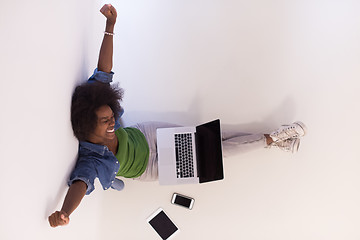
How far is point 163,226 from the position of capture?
6.77 ft

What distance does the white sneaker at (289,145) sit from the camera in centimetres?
199

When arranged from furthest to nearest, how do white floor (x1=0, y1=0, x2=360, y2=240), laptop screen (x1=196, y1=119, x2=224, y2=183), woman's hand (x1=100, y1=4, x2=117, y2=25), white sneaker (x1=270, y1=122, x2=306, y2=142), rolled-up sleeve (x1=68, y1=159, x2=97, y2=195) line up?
white floor (x1=0, y1=0, x2=360, y2=240) → white sneaker (x1=270, y1=122, x2=306, y2=142) → laptop screen (x1=196, y1=119, x2=224, y2=183) → woman's hand (x1=100, y1=4, x2=117, y2=25) → rolled-up sleeve (x1=68, y1=159, x2=97, y2=195)

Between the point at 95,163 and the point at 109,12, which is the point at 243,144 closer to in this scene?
the point at 95,163

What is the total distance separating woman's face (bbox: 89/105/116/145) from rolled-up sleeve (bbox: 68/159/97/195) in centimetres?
10

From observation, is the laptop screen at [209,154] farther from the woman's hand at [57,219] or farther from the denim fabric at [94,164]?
the woman's hand at [57,219]

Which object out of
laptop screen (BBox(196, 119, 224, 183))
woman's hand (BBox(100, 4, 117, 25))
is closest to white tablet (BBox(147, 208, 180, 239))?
laptop screen (BBox(196, 119, 224, 183))

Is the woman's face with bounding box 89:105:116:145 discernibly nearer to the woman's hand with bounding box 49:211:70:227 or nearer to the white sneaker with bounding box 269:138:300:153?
the woman's hand with bounding box 49:211:70:227

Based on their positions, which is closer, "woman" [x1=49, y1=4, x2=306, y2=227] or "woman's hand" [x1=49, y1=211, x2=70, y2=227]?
"woman's hand" [x1=49, y1=211, x2=70, y2=227]

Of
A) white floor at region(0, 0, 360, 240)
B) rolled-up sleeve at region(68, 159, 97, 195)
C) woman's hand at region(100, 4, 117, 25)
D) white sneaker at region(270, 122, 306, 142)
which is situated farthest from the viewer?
white floor at region(0, 0, 360, 240)

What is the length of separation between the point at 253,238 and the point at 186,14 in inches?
56.0

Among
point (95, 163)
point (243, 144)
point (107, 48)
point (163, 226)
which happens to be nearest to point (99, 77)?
point (107, 48)

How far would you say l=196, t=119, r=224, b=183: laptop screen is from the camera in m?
1.79

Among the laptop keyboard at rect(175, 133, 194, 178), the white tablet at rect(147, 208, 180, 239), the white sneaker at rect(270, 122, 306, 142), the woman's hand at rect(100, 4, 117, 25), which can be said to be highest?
the woman's hand at rect(100, 4, 117, 25)

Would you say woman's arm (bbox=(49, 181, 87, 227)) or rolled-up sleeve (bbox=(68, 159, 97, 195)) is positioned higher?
rolled-up sleeve (bbox=(68, 159, 97, 195))
